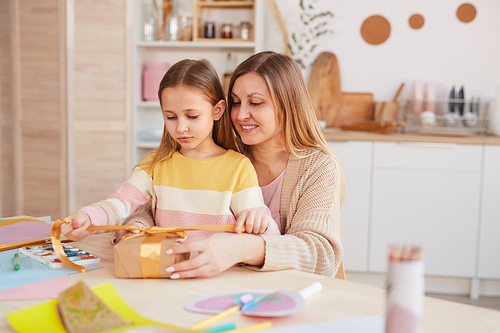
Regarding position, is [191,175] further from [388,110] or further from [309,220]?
[388,110]

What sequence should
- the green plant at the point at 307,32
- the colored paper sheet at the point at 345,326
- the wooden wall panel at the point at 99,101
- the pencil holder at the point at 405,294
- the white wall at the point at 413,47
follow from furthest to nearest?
1. the green plant at the point at 307,32
2. the white wall at the point at 413,47
3. the wooden wall panel at the point at 99,101
4. the colored paper sheet at the point at 345,326
5. the pencil holder at the point at 405,294

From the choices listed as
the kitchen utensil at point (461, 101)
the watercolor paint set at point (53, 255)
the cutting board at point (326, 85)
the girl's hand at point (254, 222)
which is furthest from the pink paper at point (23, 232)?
the kitchen utensil at point (461, 101)

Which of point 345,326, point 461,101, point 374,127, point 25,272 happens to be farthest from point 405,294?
point 461,101

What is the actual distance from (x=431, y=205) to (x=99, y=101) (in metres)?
2.32

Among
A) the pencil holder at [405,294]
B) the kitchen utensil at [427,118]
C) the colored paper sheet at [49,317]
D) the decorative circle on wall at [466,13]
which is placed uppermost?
the decorative circle on wall at [466,13]

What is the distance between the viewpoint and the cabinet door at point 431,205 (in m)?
2.80

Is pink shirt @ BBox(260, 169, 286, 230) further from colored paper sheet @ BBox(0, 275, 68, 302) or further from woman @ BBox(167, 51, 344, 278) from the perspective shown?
colored paper sheet @ BBox(0, 275, 68, 302)

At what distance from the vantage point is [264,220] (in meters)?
0.96

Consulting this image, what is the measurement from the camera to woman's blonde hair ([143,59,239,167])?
1.17 m

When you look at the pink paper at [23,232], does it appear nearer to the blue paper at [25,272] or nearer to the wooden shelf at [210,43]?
the blue paper at [25,272]

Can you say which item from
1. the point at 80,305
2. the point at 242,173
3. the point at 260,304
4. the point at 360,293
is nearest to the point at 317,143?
the point at 242,173

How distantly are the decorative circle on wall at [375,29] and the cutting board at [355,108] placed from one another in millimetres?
408

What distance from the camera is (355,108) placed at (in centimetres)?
336

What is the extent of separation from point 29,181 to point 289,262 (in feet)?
9.19
